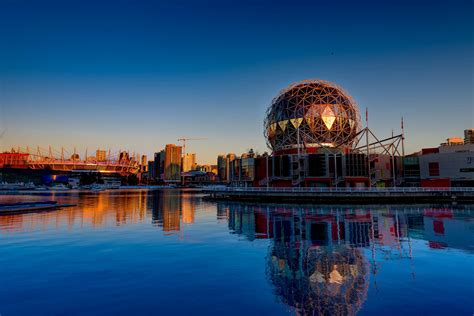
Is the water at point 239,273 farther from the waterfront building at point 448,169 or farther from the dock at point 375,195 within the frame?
the waterfront building at point 448,169

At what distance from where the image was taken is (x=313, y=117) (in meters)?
74.6

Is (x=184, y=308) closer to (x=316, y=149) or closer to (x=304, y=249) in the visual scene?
(x=304, y=249)

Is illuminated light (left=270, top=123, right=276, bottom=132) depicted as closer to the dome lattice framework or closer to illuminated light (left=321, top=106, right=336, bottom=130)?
the dome lattice framework

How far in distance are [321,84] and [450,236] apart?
64.4 metres

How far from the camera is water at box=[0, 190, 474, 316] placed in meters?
9.78

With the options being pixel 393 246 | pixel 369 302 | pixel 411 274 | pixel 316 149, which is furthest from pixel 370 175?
pixel 369 302

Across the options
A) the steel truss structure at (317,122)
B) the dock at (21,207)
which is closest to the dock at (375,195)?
the steel truss structure at (317,122)

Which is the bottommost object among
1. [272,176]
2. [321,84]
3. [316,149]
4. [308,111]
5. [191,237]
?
[191,237]

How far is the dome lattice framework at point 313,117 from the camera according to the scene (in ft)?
245

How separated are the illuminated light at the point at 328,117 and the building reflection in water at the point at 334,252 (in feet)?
155

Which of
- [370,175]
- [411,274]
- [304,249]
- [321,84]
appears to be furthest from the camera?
[321,84]

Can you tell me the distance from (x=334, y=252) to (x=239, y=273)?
6520 mm

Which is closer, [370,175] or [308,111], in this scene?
[370,175]

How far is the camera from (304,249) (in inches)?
689
